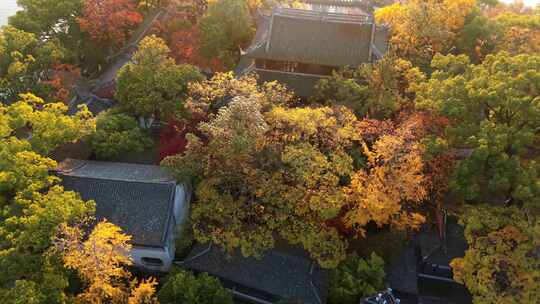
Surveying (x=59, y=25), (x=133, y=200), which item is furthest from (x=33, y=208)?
(x=59, y=25)

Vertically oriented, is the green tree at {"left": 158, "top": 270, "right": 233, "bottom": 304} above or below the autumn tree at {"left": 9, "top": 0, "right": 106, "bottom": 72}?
below

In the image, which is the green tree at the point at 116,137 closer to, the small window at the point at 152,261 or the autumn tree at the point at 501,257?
the small window at the point at 152,261

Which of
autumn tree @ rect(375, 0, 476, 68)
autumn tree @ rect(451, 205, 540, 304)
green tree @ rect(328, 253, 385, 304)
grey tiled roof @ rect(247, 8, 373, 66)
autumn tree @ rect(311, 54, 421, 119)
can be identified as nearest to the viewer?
autumn tree @ rect(451, 205, 540, 304)

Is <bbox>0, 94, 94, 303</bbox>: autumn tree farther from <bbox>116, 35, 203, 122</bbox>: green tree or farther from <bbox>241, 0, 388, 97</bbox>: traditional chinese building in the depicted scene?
<bbox>241, 0, 388, 97</bbox>: traditional chinese building

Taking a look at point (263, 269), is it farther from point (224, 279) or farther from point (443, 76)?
point (443, 76)

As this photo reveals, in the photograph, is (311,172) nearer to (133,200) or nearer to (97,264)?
(133,200)

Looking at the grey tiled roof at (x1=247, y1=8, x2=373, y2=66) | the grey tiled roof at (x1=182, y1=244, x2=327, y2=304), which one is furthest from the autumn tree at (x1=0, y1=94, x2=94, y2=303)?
the grey tiled roof at (x1=247, y1=8, x2=373, y2=66)

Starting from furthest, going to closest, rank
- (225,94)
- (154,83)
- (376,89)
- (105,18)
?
(105,18) < (154,83) < (376,89) < (225,94)
